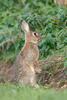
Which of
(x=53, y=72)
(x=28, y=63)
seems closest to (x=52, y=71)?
(x=53, y=72)

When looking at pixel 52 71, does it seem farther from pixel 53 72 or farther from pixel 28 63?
pixel 28 63

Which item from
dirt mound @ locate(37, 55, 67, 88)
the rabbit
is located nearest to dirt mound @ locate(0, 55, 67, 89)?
dirt mound @ locate(37, 55, 67, 88)

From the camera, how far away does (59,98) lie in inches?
188

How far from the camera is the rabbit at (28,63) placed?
7.47 meters

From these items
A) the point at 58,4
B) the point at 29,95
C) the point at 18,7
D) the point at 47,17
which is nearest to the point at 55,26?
the point at 47,17

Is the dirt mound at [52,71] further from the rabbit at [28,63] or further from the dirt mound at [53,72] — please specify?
the rabbit at [28,63]

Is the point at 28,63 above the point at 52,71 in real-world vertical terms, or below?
above

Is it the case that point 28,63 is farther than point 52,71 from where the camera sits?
No

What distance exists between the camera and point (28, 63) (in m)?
7.69

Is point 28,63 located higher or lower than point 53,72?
higher

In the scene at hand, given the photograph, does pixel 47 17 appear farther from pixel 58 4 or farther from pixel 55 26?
pixel 58 4

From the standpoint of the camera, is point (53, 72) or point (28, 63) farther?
point (53, 72)

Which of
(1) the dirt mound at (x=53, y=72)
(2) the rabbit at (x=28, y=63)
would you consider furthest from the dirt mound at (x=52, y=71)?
(2) the rabbit at (x=28, y=63)

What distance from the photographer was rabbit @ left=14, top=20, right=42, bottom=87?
24.5 feet
